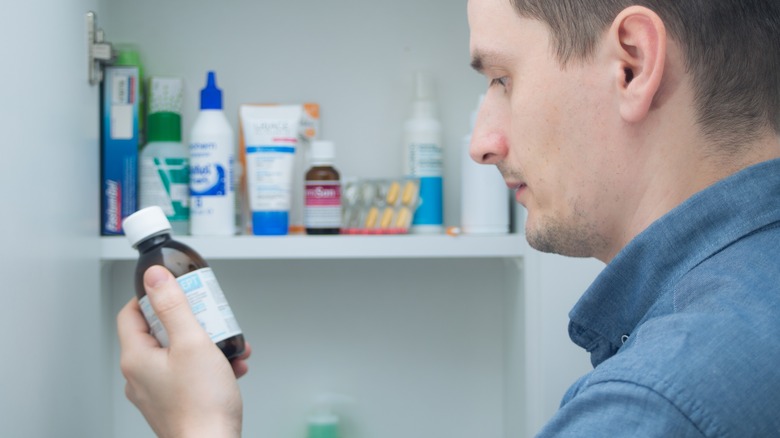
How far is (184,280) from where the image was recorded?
2.54ft

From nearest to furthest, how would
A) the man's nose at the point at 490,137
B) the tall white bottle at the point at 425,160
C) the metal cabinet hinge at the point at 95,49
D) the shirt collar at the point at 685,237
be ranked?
the shirt collar at the point at 685,237 < the man's nose at the point at 490,137 < the metal cabinet hinge at the point at 95,49 < the tall white bottle at the point at 425,160

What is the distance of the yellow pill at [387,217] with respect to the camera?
1122 mm

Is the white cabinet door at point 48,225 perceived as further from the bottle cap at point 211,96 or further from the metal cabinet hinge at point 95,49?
the bottle cap at point 211,96

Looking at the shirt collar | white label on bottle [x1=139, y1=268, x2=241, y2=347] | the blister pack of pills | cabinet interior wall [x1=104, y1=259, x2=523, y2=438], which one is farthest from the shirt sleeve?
cabinet interior wall [x1=104, y1=259, x2=523, y2=438]

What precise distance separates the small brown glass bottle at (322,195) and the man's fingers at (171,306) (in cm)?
34

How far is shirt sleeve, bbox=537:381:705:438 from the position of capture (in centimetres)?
45

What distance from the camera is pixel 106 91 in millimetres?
1104

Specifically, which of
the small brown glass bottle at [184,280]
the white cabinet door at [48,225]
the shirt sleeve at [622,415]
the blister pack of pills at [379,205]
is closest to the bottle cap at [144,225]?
the small brown glass bottle at [184,280]

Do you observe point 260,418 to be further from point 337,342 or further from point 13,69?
point 13,69

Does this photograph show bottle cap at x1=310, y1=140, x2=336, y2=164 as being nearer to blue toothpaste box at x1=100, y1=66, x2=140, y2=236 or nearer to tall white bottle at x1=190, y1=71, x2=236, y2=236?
tall white bottle at x1=190, y1=71, x2=236, y2=236

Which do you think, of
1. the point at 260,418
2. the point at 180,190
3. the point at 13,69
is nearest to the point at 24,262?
the point at 13,69

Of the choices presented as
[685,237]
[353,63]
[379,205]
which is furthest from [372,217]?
[685,237]

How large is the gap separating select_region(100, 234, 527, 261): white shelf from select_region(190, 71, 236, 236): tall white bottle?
A: 26 mm

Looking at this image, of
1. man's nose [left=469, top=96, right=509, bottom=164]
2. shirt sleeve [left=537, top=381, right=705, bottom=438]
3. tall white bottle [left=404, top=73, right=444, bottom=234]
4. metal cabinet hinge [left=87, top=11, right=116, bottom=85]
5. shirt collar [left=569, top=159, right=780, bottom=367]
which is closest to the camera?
shirt sleeve [left=537, top=381, right=705, bottom=438]
